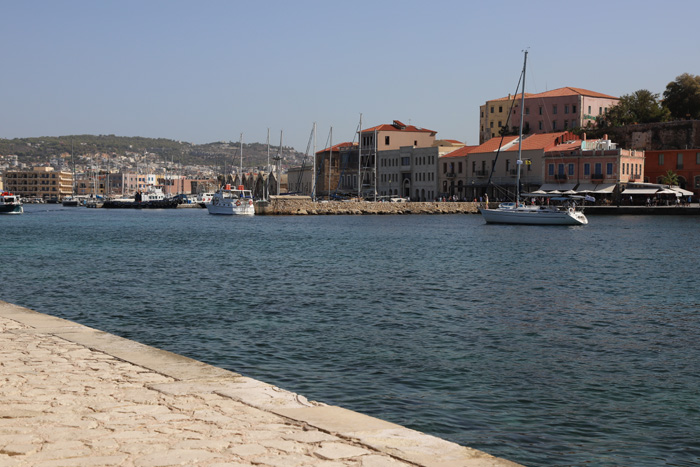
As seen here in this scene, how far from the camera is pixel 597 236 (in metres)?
50.5

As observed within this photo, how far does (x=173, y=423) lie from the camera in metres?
6.18

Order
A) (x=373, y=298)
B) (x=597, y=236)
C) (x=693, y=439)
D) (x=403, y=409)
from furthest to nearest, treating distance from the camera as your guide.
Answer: (x=597, y=236), (x=373, y=298), (x=403, y=409), (x=693, y=439)

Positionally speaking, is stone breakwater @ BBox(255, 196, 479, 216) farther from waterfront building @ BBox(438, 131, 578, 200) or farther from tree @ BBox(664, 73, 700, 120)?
tree @ BBox(664, 73, 700, 120)

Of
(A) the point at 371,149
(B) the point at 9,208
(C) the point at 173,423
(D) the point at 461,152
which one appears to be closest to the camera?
(C) the point at 173,423

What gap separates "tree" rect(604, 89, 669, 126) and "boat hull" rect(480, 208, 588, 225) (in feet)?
124

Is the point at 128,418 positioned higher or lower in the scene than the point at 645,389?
higher

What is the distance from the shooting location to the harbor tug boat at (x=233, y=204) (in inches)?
3595

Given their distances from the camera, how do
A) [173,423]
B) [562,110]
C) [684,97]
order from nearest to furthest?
[173,423]
[684,97]
[562,110]

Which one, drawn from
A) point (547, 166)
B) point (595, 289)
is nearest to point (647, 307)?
point (595, 289)

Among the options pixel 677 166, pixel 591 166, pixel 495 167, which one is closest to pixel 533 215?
pixel 591 166

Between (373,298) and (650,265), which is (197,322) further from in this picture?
(650,265)

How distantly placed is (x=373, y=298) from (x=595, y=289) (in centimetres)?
668

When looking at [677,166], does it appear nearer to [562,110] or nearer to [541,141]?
[541,141]

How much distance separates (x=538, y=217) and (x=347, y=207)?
Answer: 36869 millimetres
